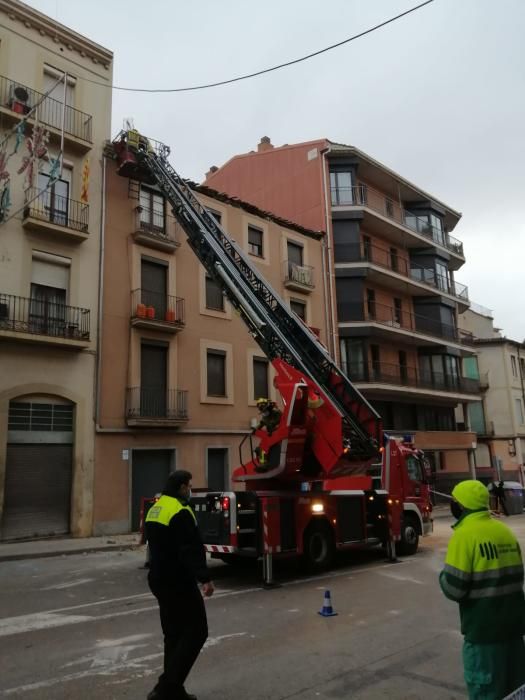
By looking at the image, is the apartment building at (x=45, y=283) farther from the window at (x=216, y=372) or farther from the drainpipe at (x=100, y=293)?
the window at (x=216, y=372)

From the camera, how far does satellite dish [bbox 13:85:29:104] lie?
17.5m

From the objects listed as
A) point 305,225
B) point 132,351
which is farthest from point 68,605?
point 305,225

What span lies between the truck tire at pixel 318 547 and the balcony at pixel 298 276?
15.4 metres

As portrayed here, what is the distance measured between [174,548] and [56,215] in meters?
15.7

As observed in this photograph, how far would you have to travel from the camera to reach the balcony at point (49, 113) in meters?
17.2

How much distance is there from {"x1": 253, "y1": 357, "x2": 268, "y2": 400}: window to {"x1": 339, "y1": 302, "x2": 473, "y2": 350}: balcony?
6.60 metres

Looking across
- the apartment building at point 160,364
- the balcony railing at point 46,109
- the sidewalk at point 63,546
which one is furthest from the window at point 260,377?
the balcony railing at point 46,109

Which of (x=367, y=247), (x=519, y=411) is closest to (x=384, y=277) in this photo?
(x=367, y=247)

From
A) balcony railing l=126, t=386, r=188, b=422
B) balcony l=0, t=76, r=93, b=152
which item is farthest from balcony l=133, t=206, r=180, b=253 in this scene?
balcony railing l=126, t=386, r=188, b=422

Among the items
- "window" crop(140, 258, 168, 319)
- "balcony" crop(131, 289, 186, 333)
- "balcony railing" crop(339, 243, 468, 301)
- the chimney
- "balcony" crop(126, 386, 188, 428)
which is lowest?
"balcony" crop(126, 386, 188, 428)

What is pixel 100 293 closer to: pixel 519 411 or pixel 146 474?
pixel 146 474

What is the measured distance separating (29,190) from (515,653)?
17451mm

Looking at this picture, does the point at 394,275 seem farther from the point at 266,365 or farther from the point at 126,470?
the point at 126,470

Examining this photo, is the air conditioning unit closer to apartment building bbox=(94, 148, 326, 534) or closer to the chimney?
apartment building bbox=(94, 148, 326, 534)
